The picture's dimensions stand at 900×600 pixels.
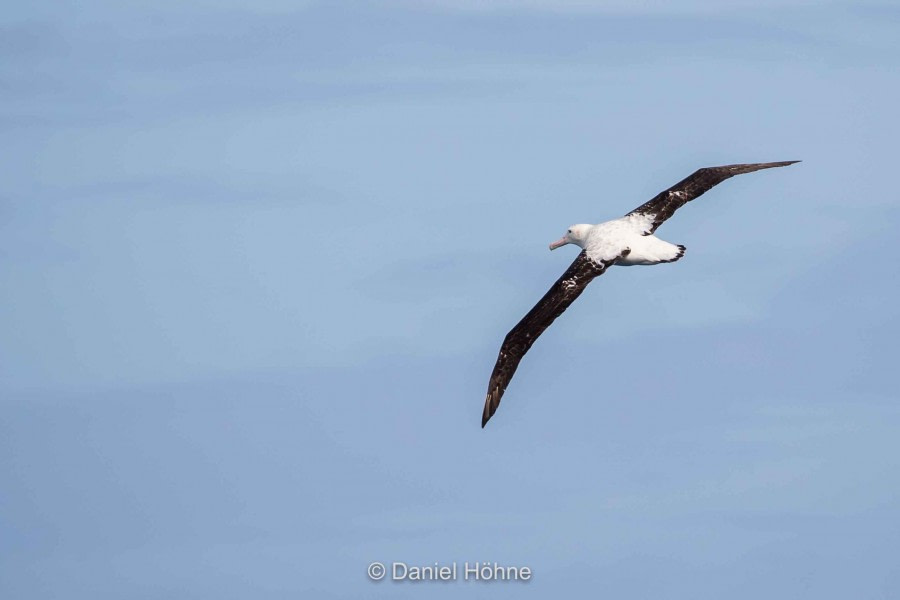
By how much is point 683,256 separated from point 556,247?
18.9 ft

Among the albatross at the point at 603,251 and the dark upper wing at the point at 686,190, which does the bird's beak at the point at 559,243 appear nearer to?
the albatross at the point at 603,251

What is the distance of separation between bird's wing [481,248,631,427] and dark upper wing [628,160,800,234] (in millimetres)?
3154

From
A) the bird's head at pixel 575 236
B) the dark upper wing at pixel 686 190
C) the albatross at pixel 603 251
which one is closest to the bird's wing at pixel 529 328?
the albatross at pixel 603 251

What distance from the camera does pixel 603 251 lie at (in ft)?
143

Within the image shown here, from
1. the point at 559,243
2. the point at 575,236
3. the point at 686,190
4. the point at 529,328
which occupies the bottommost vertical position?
the point at 559,243

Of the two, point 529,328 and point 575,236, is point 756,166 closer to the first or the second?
point 575,236

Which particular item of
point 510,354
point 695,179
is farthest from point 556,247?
point 510,354

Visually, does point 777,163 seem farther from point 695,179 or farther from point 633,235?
point 633,235

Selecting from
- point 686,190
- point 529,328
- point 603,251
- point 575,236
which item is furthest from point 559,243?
point 529,328

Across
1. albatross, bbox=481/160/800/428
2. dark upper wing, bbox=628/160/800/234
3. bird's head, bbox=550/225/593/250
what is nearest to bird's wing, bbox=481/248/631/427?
albatross, bbox=481/160/800/428

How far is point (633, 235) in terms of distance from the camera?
44.2m

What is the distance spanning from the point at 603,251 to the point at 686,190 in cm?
385

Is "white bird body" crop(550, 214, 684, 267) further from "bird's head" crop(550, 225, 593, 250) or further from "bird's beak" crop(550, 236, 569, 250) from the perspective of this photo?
"bird's beak" crop(550, 236, 569, 250)

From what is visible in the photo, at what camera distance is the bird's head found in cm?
4619
